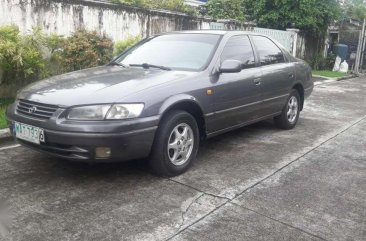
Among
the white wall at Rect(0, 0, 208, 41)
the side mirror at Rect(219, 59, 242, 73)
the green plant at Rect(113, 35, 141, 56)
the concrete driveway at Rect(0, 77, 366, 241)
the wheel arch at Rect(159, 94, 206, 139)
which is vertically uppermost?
the white wall at Rect(0, 0, 208, 41)

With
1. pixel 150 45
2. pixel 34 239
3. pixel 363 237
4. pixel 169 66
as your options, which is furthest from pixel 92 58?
pixel 363 237

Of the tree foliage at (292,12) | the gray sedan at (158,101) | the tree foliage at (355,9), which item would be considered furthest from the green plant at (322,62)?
the gray sedan at (158,101)

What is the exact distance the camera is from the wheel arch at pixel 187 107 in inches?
157

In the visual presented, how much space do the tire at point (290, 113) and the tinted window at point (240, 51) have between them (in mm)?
1278

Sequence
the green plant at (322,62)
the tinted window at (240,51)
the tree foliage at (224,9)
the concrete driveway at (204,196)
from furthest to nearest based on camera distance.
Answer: the green plant at (322,62)
the tree foliage at (224,9)
the tinted window at (240,51)
the concrete driveway at (204,196)

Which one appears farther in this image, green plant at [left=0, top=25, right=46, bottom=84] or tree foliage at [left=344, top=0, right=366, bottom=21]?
tree foliage at [left=344, top=0, right=366, bottom=21]

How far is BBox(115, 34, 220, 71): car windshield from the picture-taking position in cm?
477

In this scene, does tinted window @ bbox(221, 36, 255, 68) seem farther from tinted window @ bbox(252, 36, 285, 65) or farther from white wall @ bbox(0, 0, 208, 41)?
white wall @ bbox(0, 0, 208, 41)

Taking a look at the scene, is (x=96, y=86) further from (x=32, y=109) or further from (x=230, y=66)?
(x=230, y=66)

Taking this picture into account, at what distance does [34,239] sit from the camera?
296 centimetres

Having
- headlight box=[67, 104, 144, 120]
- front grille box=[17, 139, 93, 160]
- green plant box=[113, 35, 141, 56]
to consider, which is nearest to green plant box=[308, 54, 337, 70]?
green plant box=[113, 35, 141, 56]

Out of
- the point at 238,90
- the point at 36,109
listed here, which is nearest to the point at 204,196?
the point at 238,90

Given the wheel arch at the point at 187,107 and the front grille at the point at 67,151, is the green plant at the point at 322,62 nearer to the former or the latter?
the wheel arch at the point at 187,107

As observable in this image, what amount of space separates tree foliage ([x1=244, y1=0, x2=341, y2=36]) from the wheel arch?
12720mm
